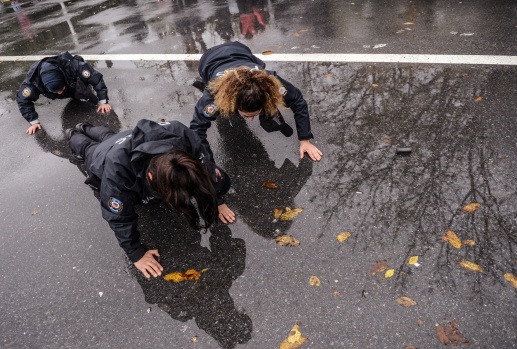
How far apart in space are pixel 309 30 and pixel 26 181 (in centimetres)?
468

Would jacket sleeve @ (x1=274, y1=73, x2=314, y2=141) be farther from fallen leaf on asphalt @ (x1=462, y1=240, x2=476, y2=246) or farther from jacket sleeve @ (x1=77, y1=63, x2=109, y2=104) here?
jacket sleeve @ (x1=77, y1=63, x2=109, y2=104)

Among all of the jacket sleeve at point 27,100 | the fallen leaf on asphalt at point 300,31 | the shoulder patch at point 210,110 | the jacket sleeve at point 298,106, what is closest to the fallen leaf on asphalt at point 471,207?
the jacket sleeve at point 298,106

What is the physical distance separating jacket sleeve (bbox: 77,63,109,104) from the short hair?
2.37m

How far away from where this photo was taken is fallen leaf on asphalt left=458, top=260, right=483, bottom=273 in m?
2.27

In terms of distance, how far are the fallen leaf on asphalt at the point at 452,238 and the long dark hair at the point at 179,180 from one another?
5.23 feet

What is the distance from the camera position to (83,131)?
12.6 ft

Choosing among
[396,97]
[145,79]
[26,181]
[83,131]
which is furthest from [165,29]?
[396,97]

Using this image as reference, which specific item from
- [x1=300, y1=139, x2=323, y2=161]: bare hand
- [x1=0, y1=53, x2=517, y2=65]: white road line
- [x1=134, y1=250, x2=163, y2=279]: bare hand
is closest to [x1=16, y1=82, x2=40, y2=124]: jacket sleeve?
[x1=0, y1=53, x2=517, y2=65]: white road line

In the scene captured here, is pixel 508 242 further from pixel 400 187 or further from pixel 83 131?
pixel 83 131

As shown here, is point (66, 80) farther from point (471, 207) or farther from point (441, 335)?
point (441, 335)

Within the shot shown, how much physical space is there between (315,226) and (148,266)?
123 cm

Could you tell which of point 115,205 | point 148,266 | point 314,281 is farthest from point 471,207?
point 115,205

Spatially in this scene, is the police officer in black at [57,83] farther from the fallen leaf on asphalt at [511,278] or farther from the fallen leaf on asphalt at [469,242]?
the fallen leaf on asphalt at [511,278]

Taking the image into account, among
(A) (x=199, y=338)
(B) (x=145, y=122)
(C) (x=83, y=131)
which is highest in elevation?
(B) (x=145, y=122)
